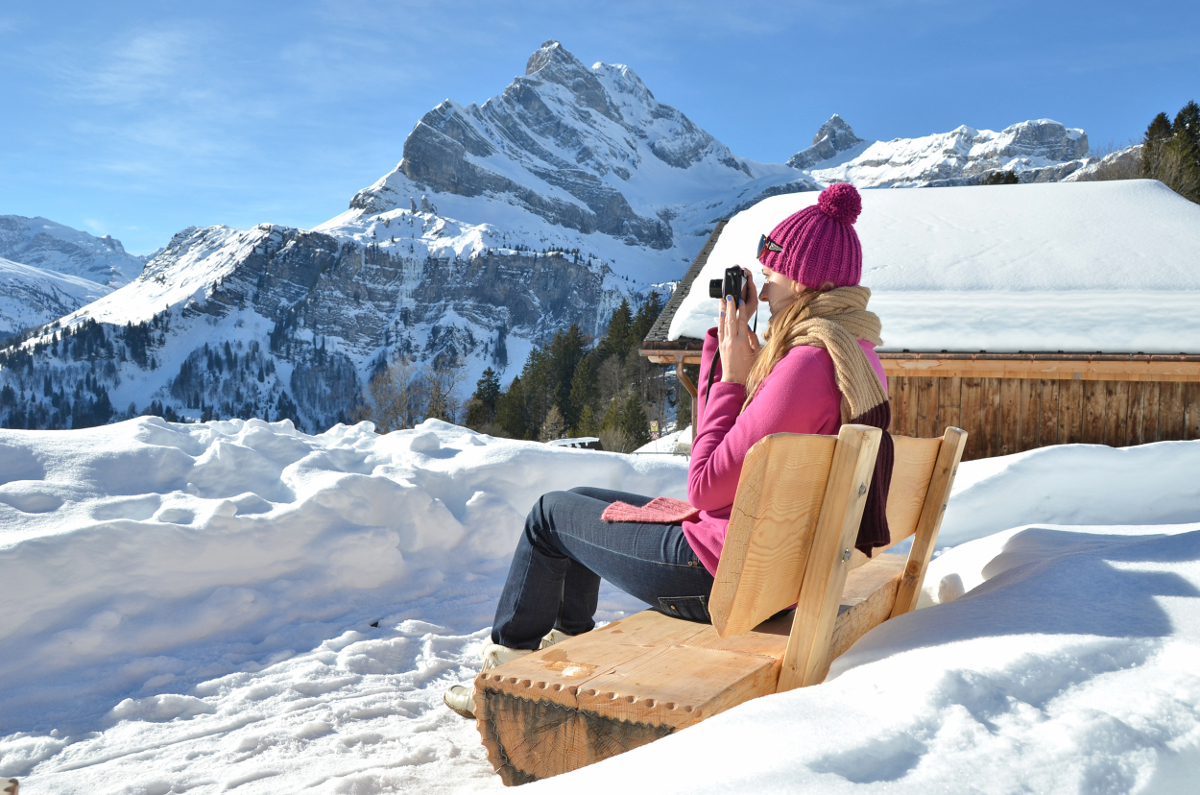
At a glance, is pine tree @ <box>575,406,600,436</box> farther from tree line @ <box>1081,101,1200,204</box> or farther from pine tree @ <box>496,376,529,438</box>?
tree line @ <box>1081,101,1200,204</box>

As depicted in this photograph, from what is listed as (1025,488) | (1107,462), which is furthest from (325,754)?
(1107,462)

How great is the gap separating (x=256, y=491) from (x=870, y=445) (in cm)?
361

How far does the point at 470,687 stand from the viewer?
2441 mm

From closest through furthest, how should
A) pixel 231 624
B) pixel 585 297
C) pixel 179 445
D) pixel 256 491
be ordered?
pixel 231 624 → pixel 256 491 → pixel 179 445 → pixel 585 297

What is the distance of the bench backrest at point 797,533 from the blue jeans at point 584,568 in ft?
0.97

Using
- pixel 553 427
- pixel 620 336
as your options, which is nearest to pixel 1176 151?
pixel 620 336

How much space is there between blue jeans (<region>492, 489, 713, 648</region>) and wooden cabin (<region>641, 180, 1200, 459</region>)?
16.9 feet

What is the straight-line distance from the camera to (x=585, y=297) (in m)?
164

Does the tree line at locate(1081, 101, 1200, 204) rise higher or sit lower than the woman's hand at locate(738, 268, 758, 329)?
higher

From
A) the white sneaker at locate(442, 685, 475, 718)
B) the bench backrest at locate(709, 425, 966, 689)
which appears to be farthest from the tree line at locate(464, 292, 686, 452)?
the bench backrest at locate(709, 425, 966, 689)

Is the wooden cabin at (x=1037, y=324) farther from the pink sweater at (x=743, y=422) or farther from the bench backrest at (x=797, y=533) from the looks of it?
the bench backrest at (x=797, y=533)

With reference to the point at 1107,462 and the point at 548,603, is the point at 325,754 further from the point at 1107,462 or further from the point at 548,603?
the point at 1107,462

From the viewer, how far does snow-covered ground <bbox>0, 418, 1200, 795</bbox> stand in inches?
43.3

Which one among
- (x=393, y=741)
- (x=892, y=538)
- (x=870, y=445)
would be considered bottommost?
(x=393, y=741)
